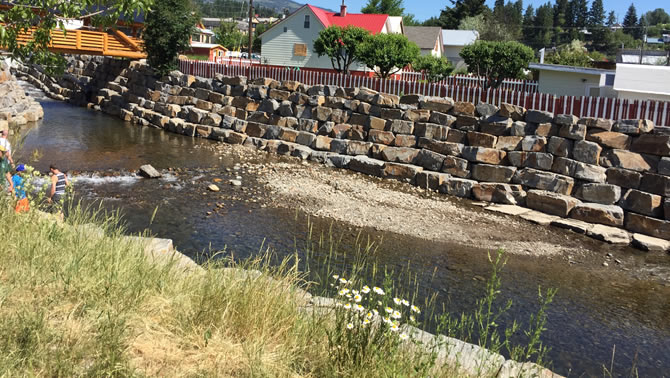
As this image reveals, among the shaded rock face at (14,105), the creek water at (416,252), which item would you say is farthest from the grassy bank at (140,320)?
the shaded rock face at (14,105)

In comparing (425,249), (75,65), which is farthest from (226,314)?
(75,65)

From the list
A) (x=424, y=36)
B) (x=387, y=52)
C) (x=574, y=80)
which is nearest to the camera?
(x=574, y=80)

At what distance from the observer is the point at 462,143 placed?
1683 cm

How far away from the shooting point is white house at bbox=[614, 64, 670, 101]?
19594 mm

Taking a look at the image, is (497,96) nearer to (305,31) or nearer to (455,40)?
(305,31)

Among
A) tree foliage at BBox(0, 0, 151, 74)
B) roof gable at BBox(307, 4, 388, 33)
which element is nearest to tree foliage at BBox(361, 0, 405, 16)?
roof gable at BBox(307, 4, 388, 33)

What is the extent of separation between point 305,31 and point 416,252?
1435 inches

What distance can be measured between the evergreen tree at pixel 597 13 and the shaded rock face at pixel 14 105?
149388mm

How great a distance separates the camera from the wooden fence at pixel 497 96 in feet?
48.0

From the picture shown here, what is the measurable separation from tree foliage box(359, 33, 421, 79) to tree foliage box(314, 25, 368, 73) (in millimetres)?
1544

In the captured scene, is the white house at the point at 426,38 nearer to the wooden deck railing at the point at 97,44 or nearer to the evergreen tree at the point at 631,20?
the wooden deck railing at the point at 97,44

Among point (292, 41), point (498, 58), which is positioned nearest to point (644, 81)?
point (498, 58)

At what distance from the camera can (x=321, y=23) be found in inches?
1741

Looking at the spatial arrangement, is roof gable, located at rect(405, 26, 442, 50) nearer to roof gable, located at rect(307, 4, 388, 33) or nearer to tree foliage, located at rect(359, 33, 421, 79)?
roof gable, located at rect(307, 4, 388, 33)
